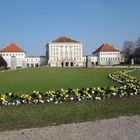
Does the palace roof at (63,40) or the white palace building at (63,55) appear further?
the palace roof at (63,40)

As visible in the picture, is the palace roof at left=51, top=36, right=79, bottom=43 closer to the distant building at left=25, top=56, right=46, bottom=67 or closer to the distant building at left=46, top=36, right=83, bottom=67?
the distant building at left=46, top=36, right=83, bottom=67

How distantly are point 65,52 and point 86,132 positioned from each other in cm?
12747

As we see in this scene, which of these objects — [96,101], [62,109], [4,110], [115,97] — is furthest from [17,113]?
[115,97]

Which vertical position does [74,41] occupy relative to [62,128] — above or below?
above

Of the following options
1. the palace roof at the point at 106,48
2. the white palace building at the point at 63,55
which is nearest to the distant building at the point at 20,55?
the white palace building at the point at 63,55

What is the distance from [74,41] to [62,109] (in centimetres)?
12977

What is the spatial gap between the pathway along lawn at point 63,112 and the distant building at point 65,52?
395 ft

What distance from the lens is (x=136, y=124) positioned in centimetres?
679

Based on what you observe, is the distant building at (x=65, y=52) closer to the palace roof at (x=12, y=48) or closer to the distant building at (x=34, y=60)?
the distant building at (x=34, y=60)

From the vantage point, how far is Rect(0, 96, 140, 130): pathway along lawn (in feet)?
23.4

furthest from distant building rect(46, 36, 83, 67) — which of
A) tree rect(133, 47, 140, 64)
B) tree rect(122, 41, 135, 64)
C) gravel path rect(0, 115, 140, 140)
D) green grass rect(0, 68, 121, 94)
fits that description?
gravel path rect(0, 115, 140, 140)

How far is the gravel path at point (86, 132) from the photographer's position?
229 inches

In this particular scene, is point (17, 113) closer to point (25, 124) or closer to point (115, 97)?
point (25, 124)

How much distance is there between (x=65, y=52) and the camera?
13338 centimetres
